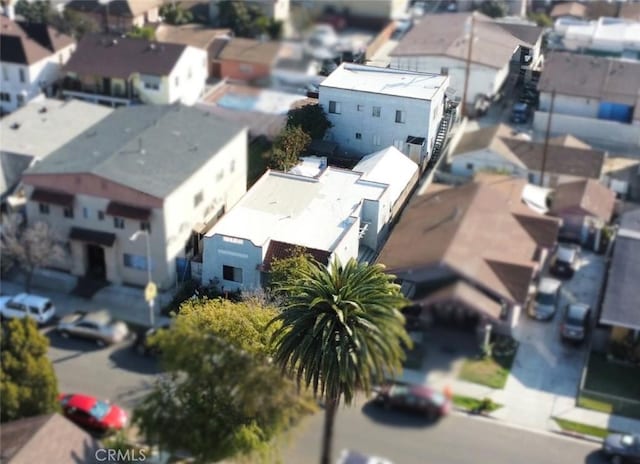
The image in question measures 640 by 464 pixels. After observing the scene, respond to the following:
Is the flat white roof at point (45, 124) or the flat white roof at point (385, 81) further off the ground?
the flat white roof at point (385, 81)

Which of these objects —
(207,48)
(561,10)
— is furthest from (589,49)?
(207,48)

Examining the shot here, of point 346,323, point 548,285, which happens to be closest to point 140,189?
point 346,323

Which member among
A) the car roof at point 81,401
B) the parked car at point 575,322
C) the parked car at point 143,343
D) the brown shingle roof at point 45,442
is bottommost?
the parked car at point 143,343

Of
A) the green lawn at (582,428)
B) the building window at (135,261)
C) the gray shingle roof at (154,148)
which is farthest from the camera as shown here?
the building window at (135,261)

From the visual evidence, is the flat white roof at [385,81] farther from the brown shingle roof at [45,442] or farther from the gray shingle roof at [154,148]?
the brown shingle roof at [45,442]

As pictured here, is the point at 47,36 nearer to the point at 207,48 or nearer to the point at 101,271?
the point at 207,48

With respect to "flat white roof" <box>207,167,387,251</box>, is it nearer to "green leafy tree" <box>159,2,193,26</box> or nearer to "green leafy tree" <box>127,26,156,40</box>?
"green leafy tree" <box>127,26,156,40</box>

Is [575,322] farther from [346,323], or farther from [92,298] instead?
[346,323]

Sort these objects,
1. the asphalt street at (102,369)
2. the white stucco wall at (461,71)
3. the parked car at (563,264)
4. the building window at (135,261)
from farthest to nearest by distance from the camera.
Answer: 1. the parked car at (563,264)
2. the building window at (135,261)
3. the asphalt street at (102,369)
4. the white stucco wall at (461,71)

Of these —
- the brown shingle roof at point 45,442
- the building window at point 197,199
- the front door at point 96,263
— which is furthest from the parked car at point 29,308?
the building window at point 197,199
